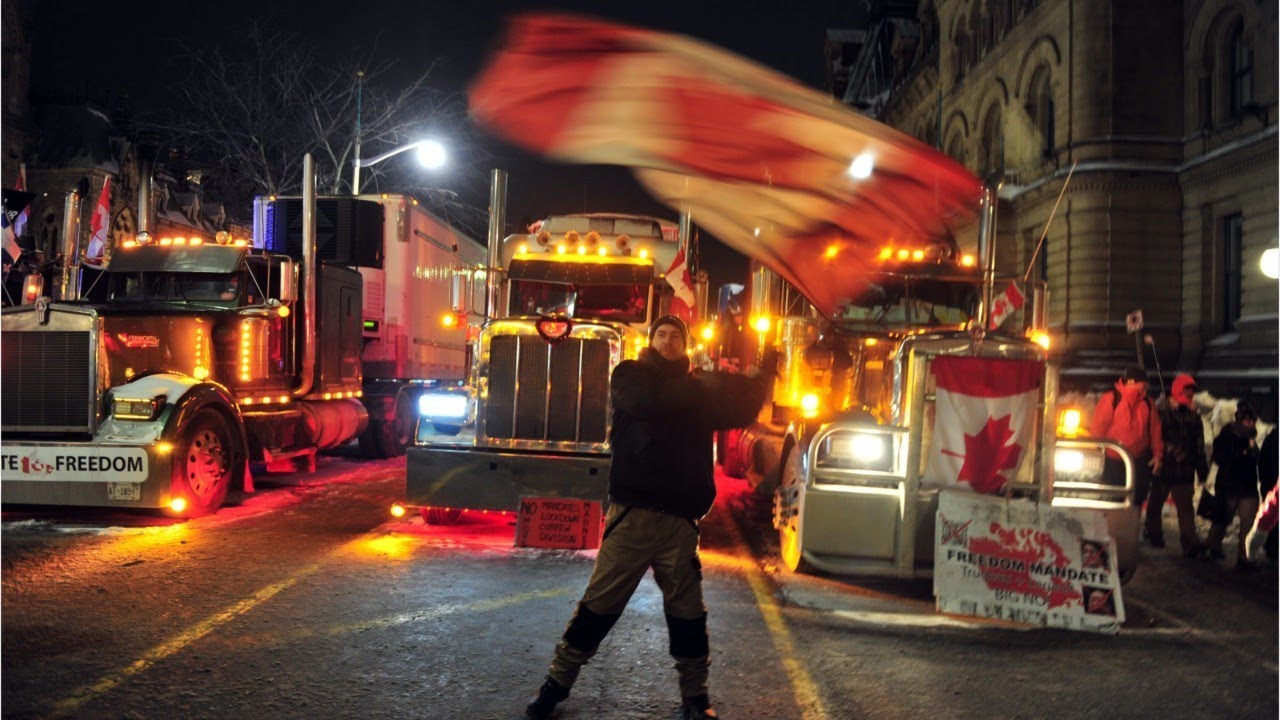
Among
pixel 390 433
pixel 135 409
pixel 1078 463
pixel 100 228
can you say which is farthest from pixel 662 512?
pixel 390 433

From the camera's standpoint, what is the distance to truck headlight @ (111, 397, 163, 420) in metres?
9.53

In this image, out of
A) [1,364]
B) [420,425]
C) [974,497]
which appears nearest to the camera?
[974,497]

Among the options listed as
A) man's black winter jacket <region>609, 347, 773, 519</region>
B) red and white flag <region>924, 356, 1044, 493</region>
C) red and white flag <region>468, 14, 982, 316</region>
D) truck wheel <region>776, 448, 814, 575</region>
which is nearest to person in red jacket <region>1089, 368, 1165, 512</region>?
red and white flag <region>468, 14, 982, 316</region>

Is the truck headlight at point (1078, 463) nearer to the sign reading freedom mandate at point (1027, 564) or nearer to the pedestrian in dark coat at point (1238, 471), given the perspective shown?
the sign reading freedom mandate at point (1027, 564)

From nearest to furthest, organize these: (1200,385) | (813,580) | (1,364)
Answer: (813,580)
(1,364)
(1200,385)

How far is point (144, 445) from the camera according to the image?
9.30m

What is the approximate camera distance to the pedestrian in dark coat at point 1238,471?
9258 millimetres

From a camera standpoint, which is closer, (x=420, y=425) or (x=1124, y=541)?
(x=1124, y=541)

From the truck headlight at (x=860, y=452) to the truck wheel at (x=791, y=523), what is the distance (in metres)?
0.36

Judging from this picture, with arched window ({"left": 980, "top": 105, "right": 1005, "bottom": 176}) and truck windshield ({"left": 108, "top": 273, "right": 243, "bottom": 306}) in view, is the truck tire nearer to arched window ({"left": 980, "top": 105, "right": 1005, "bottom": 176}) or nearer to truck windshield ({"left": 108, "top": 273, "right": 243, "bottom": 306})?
truck windshield ({"left": 108, "top": 273, "right": 243, "bottom": 306})

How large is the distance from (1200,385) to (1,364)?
79.4 ft

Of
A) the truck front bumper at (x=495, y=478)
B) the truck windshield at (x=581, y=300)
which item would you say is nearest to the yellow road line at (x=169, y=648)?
the truck front bumper at (x=495, y=478)

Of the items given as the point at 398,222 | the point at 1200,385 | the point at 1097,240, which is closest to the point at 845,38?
the point at 1097,240

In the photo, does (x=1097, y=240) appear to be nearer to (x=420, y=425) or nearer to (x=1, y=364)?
(x=420, y=425)
